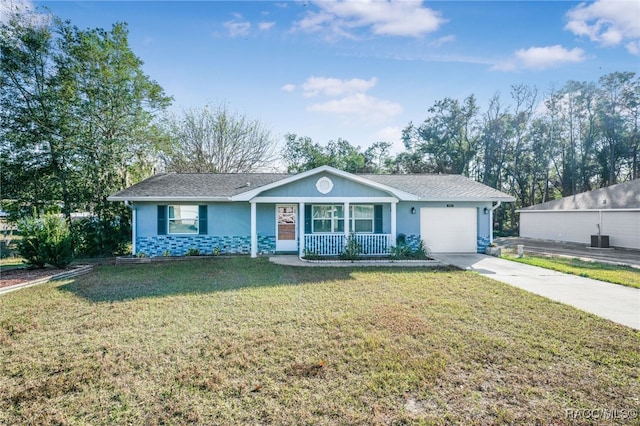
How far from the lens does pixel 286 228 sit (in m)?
12.8

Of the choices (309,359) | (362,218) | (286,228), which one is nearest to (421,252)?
(362,218)

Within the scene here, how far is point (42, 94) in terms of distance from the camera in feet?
41.9

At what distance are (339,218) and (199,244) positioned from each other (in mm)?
5847

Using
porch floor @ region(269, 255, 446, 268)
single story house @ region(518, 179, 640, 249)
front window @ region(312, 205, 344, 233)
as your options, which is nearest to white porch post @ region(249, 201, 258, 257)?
porch floor @ region(269, 255, 446, 268)

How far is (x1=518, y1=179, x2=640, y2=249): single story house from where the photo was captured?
15.8 metres

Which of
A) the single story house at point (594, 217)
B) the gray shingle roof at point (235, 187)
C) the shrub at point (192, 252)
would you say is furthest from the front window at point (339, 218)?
the single story house at point (594, 217)

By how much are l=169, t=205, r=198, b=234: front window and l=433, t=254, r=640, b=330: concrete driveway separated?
Result: 32.4 feet

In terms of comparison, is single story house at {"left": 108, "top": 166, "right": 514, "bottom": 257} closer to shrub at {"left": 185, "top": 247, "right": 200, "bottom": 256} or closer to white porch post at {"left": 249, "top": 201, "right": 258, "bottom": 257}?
white porch post at {"left": 249, "top": 201, "right": 258, "bottom": 257}

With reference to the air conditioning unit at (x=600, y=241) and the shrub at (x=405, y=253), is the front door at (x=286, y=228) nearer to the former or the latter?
the shrub at (x=405, y=253)

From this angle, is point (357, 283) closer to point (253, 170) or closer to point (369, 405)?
point (369, 405)

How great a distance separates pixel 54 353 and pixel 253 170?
2128 cm

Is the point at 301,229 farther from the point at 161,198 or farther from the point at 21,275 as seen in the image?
the point at 21,275

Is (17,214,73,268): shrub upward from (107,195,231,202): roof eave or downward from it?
downward

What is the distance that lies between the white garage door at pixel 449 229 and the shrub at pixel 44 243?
12988 millimetres
